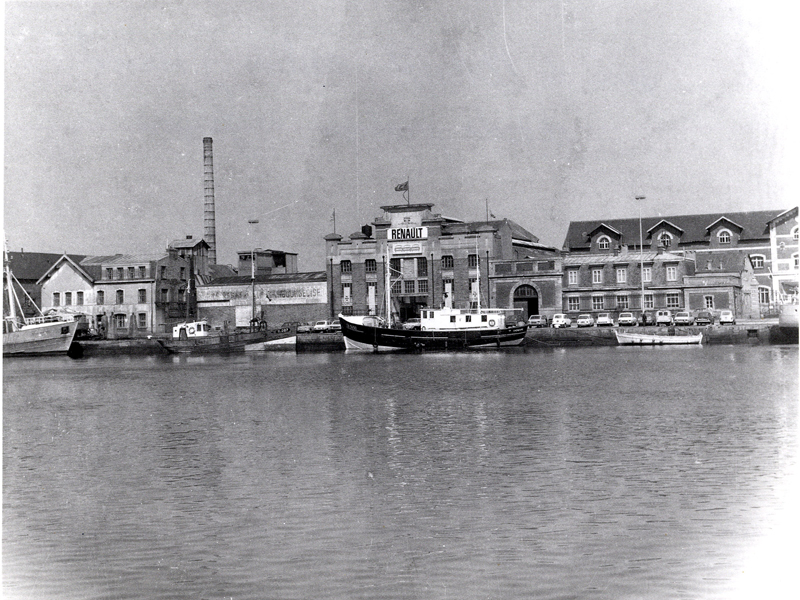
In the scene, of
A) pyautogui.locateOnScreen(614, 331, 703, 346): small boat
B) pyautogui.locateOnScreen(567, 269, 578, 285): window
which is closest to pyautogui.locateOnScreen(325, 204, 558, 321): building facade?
pyautogui.locateOnScreen(567, 269, 578, 285): window

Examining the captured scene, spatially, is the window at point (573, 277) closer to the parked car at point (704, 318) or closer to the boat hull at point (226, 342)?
the parked car at point (704, 318)

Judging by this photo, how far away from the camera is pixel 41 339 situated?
235ft

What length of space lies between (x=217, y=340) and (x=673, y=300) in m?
36.0

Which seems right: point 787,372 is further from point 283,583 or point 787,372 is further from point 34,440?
point 283,583

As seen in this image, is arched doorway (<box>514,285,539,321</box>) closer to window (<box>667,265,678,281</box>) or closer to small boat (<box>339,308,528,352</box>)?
small boat (<box>339,308,528,352</box>)

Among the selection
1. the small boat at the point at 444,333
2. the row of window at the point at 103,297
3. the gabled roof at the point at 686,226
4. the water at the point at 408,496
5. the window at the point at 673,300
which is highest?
the gabled roof at the point at 686,226

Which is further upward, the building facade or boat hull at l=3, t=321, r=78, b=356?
the building facade

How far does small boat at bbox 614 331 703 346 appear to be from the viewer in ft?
216

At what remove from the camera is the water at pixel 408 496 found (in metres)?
10.6

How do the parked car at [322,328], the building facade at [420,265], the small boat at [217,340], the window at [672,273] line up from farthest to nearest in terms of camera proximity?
the building facade at [420,265], the parked car at [322,328], the window at [672,273], the small boat at [217,340]

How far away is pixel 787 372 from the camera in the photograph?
1483 inches

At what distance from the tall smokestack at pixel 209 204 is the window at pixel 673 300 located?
149 feet

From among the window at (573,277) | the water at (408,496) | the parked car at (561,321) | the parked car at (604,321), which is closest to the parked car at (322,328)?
the parked car at (561,321)

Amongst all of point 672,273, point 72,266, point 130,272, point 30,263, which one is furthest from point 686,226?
point 30,263
